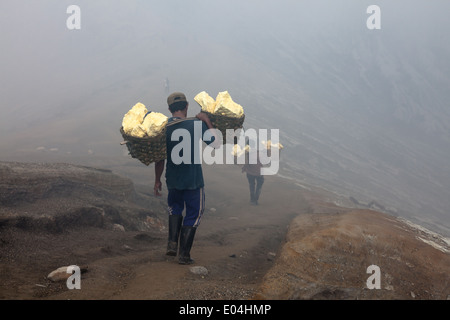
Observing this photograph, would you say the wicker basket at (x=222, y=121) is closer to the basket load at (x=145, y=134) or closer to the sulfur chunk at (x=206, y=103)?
the sulfur chunk at (x=206, y=103)

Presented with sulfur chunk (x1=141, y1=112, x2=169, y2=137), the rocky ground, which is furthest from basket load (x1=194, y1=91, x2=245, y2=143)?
the rocky ground

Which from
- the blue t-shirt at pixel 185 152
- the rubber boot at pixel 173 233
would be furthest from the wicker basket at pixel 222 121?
the rubber boot at pixel 173 233

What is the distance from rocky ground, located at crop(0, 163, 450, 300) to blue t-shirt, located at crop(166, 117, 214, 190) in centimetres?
96

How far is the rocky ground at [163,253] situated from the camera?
3.37 metres

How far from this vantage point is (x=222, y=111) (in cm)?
457

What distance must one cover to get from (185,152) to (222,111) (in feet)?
2.27

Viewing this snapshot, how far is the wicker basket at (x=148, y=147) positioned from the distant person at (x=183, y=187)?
73 millimetres

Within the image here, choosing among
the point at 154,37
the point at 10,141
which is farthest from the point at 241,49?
the point at 10,141

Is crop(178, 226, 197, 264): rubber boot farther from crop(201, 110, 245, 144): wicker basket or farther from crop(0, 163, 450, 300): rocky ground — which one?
crop(201, 110, 245, 144): wicker basket

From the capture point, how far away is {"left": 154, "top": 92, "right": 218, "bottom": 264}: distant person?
171 inches

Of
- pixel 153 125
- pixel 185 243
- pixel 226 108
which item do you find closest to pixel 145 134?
pixel 153 125

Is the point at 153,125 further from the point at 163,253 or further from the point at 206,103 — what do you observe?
the point at 163,253
